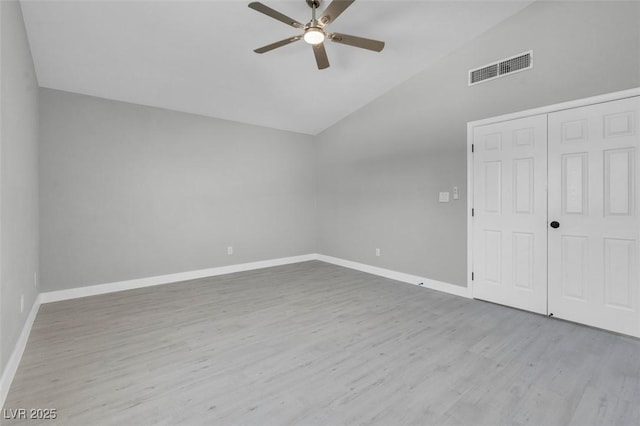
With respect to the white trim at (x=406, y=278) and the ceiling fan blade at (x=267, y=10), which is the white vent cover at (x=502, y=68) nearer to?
the ceiling fan blade at (x=267, y=10)

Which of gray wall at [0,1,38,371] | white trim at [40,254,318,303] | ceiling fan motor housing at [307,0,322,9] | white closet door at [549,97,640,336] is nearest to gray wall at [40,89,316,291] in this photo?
white trim at [40,254,318,303]

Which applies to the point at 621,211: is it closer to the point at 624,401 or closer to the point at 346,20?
the point at 624,401

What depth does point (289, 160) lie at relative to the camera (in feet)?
19.7

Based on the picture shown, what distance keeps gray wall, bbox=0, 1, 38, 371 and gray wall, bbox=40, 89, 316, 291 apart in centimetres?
62

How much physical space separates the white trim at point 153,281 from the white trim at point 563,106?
4087 mm

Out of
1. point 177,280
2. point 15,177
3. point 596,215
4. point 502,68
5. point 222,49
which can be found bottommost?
point 177,280

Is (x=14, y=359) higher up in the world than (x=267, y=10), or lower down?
lower down

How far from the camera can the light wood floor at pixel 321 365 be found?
68.6 inches

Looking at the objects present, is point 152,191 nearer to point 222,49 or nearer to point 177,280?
point 177,280

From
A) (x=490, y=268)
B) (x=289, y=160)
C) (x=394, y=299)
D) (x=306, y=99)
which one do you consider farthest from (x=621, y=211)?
(x=289, y=160)

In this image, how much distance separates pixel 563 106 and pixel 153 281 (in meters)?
5.62

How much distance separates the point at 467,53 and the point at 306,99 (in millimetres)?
2348

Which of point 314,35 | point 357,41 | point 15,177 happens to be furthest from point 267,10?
point 15,177

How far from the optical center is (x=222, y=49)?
3361mm
